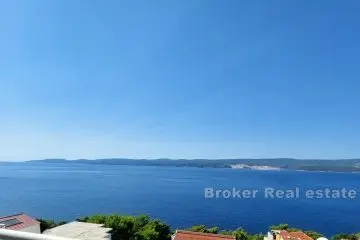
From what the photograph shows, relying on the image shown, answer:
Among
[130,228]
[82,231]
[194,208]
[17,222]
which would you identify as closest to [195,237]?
[130,228]

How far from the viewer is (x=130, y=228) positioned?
57.6 feet

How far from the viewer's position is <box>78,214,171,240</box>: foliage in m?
16.7

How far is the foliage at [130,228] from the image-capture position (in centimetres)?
1669

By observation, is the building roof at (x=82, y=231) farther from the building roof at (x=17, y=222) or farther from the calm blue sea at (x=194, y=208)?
the calm blue sea at (x=194, y=208)

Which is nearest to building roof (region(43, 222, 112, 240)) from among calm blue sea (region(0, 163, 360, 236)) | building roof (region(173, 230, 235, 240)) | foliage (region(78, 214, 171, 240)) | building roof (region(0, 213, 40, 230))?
building roof (region(0, 213, 40, 230))

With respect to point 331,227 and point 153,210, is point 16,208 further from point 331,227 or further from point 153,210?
point 331,227

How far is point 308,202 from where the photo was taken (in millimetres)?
57469

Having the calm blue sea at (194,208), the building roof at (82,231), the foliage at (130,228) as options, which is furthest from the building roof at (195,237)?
the calm blue sea at (194,208)

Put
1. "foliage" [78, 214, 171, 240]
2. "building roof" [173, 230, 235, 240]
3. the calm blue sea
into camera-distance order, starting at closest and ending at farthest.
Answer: "building roof" [173, 230, 235, 240] → "foliage" [78, 214, 171, 240] → the calm blue sea

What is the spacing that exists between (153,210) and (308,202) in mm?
30166

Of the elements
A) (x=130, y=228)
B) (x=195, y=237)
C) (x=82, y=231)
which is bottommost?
(x=130, y=228)

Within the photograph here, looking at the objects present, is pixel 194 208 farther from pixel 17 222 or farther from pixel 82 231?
pixel 82 231

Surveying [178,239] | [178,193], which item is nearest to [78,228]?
[178,239]

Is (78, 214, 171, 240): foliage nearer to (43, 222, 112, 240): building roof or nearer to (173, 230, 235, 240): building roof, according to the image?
(43, 222, 112, 240): building roof
